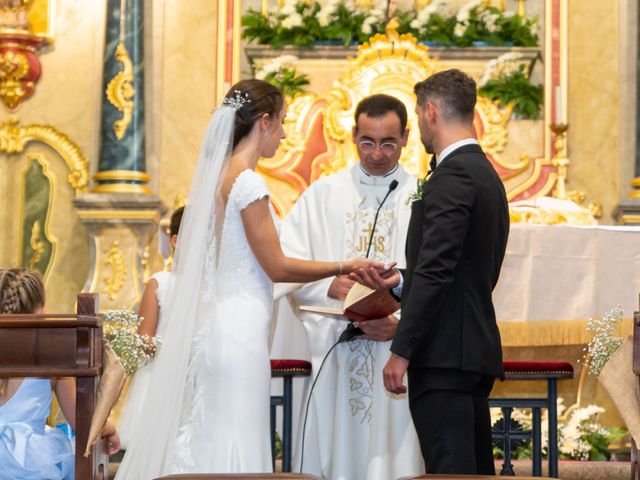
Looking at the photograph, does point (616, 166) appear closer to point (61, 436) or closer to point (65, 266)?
point (65, 266)

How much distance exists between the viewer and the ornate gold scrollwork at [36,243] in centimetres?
948

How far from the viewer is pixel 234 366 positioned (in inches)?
191

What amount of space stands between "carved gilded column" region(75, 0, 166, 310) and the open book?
3841 mm

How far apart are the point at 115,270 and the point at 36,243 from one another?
868 mm

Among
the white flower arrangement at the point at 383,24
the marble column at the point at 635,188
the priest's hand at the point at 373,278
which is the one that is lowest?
the priest's hand at the point at 373,278

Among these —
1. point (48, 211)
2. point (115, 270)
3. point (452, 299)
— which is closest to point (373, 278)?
point (452, 299)

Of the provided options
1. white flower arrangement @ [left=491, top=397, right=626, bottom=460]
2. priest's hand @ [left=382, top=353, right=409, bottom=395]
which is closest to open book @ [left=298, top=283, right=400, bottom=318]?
priest's hand @ [left=382, top=353, right=409, bottom=395]

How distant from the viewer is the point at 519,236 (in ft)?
23.2

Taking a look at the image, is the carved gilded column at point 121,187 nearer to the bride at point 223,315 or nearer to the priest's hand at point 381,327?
the priest's hand at point 381,327

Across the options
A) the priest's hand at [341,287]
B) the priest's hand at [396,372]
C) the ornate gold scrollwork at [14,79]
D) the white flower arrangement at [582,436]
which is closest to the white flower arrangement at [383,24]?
the ornate gold scrollwork at [14,79]

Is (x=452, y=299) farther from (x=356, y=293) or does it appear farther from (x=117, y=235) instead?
(x=117, y=235)

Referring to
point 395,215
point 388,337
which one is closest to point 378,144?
point 395,215

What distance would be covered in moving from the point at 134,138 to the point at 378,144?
13.1ft

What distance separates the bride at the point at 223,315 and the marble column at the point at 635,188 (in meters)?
4.46
